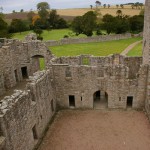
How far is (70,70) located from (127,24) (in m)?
47.2

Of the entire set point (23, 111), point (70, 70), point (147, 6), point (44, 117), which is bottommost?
point (44, 117)

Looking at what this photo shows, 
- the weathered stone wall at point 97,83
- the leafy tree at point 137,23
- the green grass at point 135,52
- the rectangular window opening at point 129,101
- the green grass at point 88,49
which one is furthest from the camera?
the leafy tree at point 137,23

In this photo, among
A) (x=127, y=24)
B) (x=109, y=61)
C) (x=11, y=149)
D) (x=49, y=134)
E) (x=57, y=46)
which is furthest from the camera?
(x=127, y=24)

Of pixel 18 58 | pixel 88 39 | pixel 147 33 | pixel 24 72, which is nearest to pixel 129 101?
pixel 147 33

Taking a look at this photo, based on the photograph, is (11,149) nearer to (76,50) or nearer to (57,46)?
(76,50)

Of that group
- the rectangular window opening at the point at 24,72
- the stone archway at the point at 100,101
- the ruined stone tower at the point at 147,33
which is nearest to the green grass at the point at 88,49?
the rectangular window opening at the point at 24,72

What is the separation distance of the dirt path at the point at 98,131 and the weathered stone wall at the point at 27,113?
1.36 meters

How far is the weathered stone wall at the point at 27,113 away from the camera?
14172 mm

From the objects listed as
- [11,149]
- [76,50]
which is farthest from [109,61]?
[76,50]

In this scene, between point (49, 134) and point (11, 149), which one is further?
point (49, 134)

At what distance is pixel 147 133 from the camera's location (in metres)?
19.0

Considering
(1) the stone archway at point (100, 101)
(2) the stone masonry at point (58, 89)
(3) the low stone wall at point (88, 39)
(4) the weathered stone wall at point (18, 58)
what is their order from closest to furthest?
(2) the stone masonry at point (58, 89), (1) the stone archway at point (100, 101), (4) the weathered stone wall at point (18, 58), (3) the low stone wall at point (88, 39)

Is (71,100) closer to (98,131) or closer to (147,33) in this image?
(98,131)

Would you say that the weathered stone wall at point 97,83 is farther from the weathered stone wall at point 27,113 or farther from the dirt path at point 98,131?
the weathered stone wall at point 27,113
